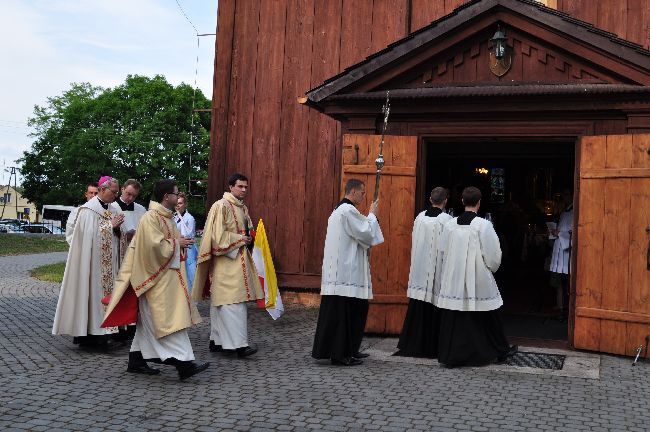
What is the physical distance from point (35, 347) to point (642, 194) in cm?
708

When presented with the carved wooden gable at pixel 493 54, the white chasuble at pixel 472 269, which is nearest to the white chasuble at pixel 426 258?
the white chasuble at pixel 472 269

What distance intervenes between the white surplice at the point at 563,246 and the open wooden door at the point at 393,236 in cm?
307

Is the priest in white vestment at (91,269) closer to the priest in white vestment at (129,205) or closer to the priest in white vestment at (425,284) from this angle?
the priest in white vestment at (129,205)

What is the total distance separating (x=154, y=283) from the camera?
641 centimetres

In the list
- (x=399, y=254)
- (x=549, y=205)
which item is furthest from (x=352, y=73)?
(x=549, y=205)

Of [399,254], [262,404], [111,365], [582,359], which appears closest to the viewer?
[262,404]

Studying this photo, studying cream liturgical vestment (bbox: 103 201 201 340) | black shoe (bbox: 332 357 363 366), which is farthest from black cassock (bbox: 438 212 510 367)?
cream liturgical vestment (bbox: 103 201 201 340)

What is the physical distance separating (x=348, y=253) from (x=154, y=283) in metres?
2.07

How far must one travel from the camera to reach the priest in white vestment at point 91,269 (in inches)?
300

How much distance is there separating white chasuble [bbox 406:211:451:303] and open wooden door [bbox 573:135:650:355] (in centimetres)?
168

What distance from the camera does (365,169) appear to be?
902 centimetres

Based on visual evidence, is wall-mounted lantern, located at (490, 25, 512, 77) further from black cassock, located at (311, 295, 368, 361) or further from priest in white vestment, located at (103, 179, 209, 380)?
priest in white vestment, located at (103, 179, 209, 380)

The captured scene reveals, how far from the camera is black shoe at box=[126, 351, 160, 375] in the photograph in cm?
657

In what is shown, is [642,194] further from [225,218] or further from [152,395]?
[152,395]
